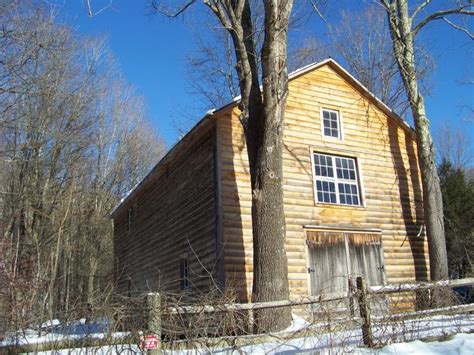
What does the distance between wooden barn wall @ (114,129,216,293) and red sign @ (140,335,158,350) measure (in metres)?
5.80

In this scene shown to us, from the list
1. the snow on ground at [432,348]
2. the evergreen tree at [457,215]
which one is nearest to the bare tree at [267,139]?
the snow on ground at [432,348]

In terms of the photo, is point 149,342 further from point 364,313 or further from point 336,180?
point 336,180

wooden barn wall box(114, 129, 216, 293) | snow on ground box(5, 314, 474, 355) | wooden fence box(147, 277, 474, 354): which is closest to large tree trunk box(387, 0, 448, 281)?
wooden fence box(147, 277, 474, 354)

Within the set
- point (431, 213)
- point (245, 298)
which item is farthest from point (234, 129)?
point (431, 213)

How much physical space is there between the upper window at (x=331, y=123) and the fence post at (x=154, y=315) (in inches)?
403

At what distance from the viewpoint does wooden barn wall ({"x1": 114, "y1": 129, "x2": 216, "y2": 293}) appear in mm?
12453

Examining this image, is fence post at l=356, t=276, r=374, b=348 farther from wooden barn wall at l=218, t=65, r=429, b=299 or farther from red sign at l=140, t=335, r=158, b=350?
wooden barn wall at l=218, t=65, r=429, b=299

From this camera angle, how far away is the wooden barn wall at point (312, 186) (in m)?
12.0

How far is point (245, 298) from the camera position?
1141 cm

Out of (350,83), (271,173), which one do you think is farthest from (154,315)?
(350,83)

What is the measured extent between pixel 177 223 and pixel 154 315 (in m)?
9.57

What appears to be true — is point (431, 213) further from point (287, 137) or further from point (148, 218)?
point (148, 218)

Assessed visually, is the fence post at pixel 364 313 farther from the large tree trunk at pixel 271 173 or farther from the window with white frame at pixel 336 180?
the window with white frame at pixel 336 180

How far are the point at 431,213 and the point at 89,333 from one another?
11917 mm
